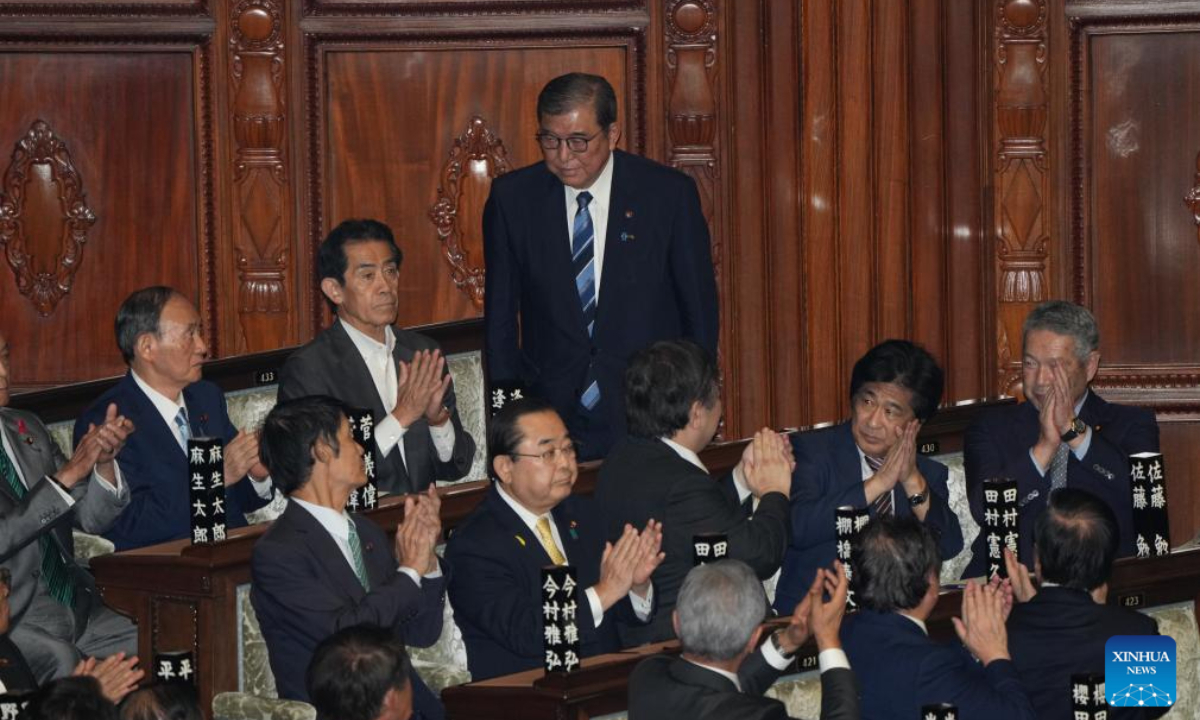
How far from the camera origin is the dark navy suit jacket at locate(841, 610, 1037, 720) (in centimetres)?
334

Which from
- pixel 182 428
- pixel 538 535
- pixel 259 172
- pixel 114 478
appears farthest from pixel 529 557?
pixel 259 172

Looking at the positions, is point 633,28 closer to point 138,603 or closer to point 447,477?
point 447,477

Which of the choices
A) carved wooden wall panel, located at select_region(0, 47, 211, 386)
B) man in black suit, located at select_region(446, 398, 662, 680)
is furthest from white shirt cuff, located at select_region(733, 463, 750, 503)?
carved wooden wall panel, located at select_region(0, 47, 211, 386)

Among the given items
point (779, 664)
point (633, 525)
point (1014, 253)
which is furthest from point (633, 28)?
point (779, 664)

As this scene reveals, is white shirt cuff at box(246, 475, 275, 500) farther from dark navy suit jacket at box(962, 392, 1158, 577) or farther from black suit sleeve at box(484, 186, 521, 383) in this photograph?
dark navy suit jacket at box(962, 392, 1158, 577)

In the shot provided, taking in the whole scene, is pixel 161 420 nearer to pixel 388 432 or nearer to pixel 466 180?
pixel 388 432

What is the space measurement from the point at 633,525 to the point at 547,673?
0.47 m

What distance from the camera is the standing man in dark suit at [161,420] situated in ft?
14.6

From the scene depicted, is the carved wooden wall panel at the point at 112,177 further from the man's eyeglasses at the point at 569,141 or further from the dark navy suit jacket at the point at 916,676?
the dark navy suit jacket at the point at 916,676

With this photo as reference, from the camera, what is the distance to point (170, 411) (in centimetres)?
455

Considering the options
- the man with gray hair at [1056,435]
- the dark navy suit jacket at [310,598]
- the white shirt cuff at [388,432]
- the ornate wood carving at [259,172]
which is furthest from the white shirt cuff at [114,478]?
the man with gray hair at [1056,435]

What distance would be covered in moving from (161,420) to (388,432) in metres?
0.53

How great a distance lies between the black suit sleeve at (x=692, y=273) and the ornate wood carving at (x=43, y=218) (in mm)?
1854

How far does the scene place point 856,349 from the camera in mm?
5867
